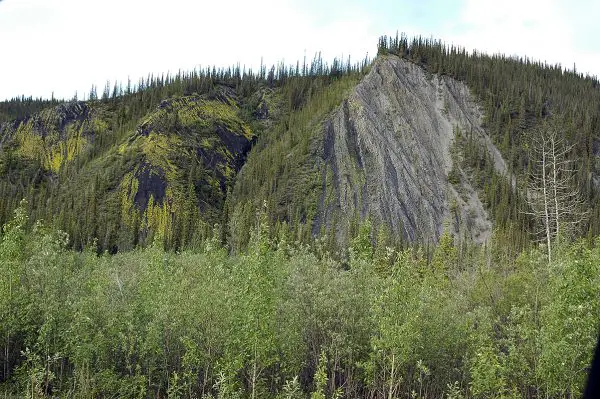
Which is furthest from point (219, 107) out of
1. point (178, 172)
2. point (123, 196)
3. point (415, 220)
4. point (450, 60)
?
point (415, 220)

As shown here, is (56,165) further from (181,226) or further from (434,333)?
(434,333)

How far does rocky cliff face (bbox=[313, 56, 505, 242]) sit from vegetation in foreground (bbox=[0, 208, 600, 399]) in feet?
244

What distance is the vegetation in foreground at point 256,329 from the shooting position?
22.2m

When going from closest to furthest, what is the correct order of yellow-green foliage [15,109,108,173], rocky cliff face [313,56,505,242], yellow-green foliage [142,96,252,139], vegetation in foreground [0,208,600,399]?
vegetation in foreground [0,208,600,399] → rocky cliff face [313,56,505,242] → yellow-green foliage [142,96,252,139] → yellow-green foliage [15,109,108,173]

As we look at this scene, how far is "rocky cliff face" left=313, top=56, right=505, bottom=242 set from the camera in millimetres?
108812

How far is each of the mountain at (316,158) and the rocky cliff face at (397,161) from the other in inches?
13.1

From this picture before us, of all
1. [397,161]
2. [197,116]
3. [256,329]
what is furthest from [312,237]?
[256,329]

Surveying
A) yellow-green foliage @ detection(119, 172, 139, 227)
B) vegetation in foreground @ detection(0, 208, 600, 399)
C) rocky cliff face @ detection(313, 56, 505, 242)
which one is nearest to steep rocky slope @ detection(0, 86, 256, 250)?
yellow-green foliage @ detection(119, 172, 139, 227)

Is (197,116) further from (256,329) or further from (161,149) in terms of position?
(256,329)

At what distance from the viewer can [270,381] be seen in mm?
26625

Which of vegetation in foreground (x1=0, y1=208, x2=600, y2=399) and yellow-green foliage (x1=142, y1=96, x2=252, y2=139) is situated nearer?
vegetation in foreground (x1=0, y1=208, x2=600, y2=399)

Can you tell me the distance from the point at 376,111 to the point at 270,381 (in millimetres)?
106757

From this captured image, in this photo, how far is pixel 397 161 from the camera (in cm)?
11744

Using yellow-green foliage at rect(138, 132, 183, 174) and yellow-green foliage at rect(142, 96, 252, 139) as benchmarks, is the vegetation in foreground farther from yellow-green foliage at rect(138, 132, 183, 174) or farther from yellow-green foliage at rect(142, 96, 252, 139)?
yellow-green foliage at rect(142, 96, 252, 139)
